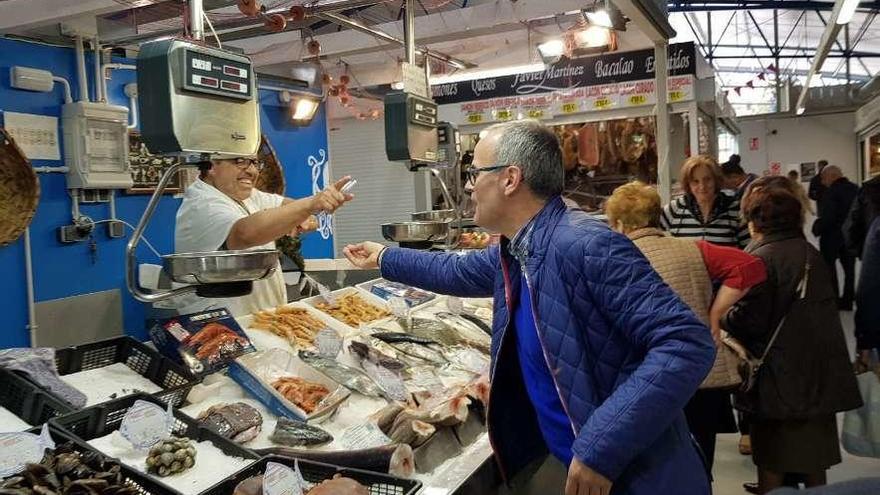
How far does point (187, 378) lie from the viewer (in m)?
2.56

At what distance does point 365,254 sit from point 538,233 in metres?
1.15

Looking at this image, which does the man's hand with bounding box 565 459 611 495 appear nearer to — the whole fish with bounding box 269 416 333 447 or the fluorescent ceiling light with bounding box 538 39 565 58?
the whole fish with bounding box 269 416 333 447

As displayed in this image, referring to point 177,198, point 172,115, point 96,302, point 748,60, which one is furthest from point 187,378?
point 748,60

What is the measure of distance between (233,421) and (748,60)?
25.2 metres

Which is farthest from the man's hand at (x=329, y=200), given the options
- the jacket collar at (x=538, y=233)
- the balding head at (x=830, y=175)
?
the balding head at (x=830, y=175)

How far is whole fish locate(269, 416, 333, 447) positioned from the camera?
7.68 ft

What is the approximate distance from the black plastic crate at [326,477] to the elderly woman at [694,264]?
1930mm

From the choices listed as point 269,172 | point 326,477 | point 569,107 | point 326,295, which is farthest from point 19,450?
point 569,107

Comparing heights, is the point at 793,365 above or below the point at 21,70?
below

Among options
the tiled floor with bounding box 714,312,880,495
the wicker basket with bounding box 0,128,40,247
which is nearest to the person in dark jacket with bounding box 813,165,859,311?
the tiled floor with bounding box 714,312,880,495

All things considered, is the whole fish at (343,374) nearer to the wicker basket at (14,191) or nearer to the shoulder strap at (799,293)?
the shoulder strap at (799,293)

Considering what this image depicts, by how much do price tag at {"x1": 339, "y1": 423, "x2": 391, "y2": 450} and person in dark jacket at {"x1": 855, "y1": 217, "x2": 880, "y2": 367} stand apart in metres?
3.73

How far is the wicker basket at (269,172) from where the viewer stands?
8.49m

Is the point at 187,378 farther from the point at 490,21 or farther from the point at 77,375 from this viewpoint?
the point at 490,21
